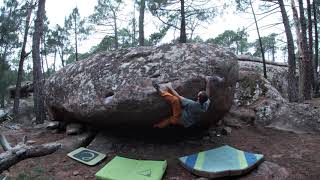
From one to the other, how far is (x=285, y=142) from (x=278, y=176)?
2017 mm

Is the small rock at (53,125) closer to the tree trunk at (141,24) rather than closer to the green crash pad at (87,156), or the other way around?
the green crash pad at (87,156)

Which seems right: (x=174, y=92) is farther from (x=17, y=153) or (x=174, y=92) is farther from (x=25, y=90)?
(x=25, y=90)

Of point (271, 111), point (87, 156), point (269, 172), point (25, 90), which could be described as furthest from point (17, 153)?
point (25, 90)

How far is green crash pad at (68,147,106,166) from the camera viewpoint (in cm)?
720

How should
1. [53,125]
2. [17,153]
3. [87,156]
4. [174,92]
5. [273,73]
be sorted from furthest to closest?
[273,73] → [53,125] → [87,156] → [174,92] → [17,153]

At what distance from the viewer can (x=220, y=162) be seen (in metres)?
6.61

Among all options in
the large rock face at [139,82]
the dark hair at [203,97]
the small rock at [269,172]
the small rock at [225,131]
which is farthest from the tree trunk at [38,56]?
the small rock at [269,172]

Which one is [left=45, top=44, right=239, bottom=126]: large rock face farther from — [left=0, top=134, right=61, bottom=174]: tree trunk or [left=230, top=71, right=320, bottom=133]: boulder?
[left=0, top=134, right=61, bottom=174]: tree trunk

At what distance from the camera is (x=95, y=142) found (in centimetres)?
802

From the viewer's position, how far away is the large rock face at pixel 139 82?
24.0 ft

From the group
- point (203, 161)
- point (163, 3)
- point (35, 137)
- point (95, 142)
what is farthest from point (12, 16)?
point (203, 161)

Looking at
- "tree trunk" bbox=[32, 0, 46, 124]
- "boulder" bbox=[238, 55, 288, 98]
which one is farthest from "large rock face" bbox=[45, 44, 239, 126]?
"boulder" bbox=[238, 55, 288, 98]

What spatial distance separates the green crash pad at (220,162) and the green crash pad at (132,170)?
57 cm

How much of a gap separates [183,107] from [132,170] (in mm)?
1533
